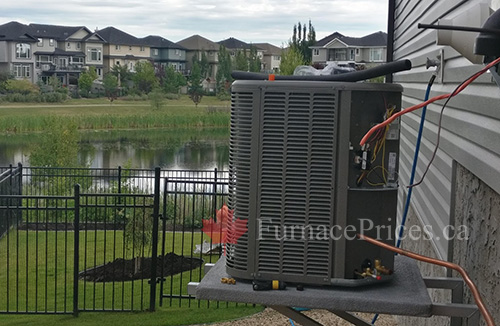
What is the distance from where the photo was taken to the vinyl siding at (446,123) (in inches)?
122

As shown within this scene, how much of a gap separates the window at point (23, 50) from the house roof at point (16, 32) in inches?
31.2

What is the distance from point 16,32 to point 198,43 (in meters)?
22.9

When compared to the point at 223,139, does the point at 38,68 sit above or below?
above

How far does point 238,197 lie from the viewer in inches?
122

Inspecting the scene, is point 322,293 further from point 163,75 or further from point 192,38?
point 192,38

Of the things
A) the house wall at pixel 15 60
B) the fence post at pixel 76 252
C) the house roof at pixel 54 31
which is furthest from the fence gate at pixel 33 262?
the house roof at pixel 54 31

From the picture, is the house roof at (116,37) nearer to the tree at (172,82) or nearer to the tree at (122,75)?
the tree at (122,75)

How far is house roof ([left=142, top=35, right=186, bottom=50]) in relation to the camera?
7494 cm

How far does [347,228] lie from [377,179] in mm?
236

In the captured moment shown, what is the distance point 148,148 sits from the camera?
3866cm

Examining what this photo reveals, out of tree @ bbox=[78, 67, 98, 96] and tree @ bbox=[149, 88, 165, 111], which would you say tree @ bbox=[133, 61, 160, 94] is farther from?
tree @ bbox=[149, 88, 165, 111]

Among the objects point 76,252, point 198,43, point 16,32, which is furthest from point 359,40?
point 76,252

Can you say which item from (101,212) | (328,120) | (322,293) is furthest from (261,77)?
(101,212)

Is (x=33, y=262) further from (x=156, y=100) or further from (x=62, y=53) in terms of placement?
(x=62, y=53)
